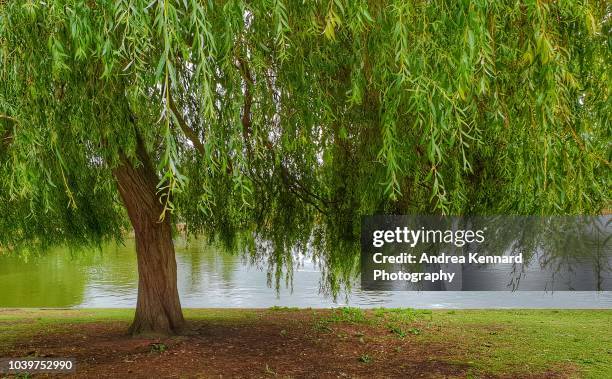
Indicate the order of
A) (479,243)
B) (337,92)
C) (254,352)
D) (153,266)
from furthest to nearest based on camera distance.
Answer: (153,266) → (254,352) → (479,243) → (337,92)

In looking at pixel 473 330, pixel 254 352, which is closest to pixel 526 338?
pixel 473 330

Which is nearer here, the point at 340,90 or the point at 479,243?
the point at 340,90

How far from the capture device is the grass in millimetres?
6602

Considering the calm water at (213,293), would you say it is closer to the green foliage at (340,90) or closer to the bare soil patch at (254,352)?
the bare soil patch at (254,352)

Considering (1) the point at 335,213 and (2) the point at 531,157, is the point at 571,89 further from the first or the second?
(1) the point at 335,213

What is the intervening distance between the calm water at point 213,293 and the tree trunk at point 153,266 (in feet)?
9.27

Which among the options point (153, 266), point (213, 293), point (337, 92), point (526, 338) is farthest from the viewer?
point (213, 293)

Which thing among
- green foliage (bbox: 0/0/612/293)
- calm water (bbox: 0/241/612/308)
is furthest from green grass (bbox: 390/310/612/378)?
green foliage (bbox: 0/0/612/293)

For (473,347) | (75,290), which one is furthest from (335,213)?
(75,290)

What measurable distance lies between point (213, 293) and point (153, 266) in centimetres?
772

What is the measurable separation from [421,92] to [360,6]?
25.8 inches

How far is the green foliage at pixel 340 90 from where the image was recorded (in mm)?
3283

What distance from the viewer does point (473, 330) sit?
28.4 ft

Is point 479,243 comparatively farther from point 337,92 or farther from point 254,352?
point 254,352
